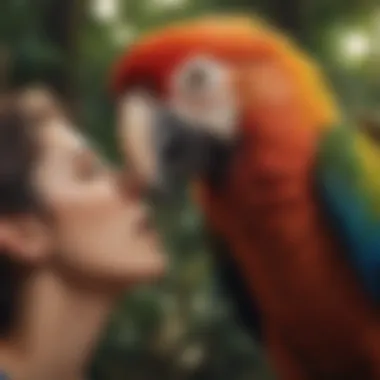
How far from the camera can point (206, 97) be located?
3.89 ft

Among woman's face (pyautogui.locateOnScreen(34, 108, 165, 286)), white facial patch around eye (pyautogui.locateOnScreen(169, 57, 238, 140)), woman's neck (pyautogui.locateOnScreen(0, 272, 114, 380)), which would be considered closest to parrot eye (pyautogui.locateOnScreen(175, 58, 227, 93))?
white facial patch around eye (pyautogui.locateOnScreen(169, 57, 238, 140))

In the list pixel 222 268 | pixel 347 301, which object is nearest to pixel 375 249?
pixel 347 301

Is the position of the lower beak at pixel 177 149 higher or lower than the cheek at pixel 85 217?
higher

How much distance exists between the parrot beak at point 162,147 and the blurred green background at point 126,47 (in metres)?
0.02

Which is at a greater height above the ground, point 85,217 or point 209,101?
point 209,101

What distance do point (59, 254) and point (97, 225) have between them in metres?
0.05

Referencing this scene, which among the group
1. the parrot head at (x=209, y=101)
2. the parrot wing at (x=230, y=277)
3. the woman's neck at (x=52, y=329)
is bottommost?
the woman's neck at (x=52, y=329)

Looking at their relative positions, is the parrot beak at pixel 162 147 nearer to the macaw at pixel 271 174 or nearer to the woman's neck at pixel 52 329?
the macaw at pixel 271 174

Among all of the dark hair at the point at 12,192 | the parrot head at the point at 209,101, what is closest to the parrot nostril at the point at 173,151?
the parrot head at the point at 209,101

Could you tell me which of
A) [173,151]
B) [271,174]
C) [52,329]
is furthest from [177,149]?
[52,329]

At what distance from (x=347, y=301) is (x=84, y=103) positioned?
37cm

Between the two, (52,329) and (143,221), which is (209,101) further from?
(52,329)

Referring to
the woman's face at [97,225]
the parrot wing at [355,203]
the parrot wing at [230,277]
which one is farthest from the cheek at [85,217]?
the parrot wing at [355,203]

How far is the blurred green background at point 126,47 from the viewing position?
1.18 meters
